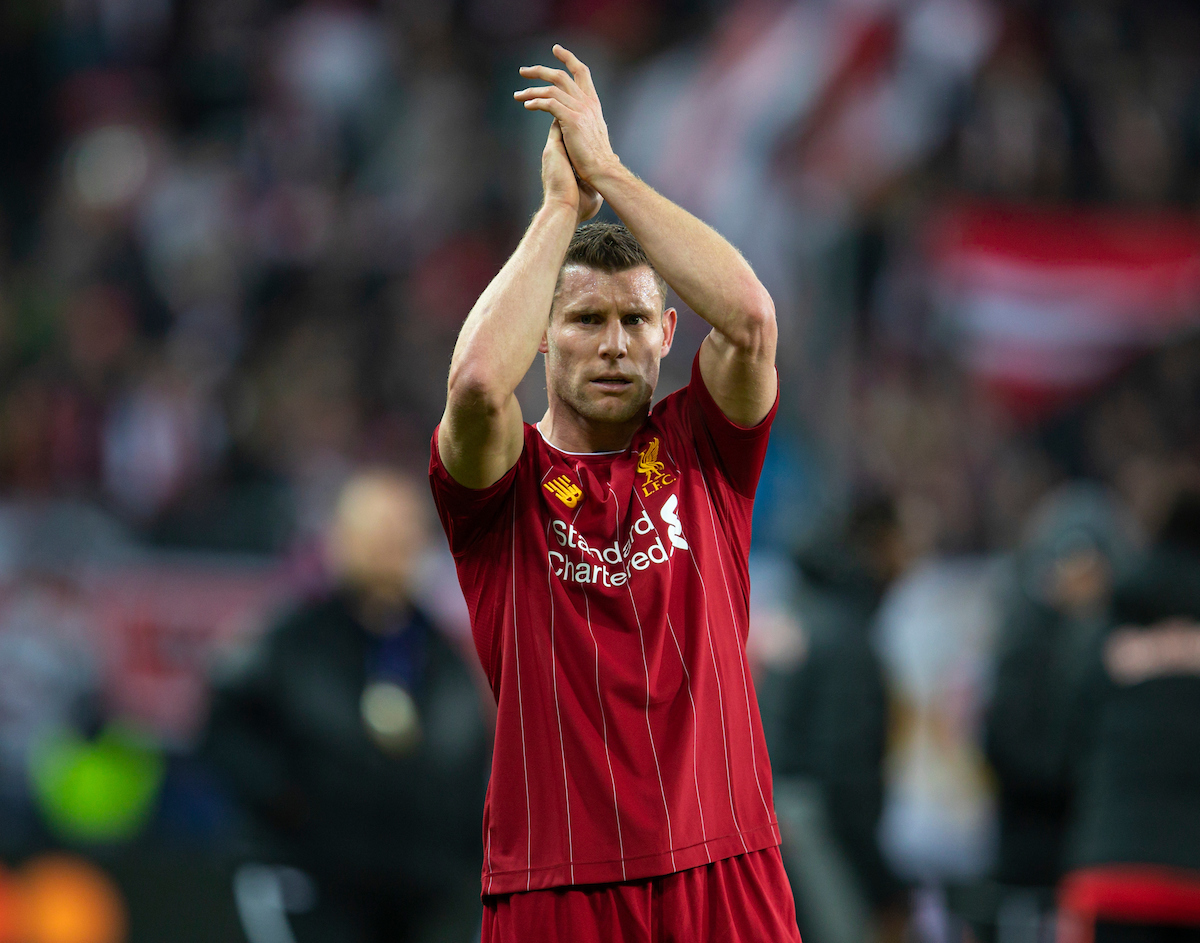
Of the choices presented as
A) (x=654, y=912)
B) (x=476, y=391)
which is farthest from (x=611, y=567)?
(x=654, y=912)

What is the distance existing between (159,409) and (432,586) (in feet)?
11.4

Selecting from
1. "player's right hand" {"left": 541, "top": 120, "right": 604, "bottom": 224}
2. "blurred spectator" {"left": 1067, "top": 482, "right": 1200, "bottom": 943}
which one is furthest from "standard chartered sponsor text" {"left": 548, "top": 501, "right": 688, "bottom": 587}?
"blurred spectator" {"left": 1067, "top": 482, "right": 1200, "bottom": 943}

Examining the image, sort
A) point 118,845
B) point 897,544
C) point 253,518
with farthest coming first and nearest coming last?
1. point 253,518
2. point 118,845
3. point 897,544

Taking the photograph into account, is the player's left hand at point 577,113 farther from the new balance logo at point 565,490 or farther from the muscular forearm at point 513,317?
the new balance logo at point 565,490

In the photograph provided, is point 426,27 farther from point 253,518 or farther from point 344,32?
point 253,518

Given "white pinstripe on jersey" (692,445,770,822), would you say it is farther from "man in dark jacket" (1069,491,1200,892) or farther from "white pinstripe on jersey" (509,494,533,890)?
"man in dark jacket" (1069,491,1200,892)

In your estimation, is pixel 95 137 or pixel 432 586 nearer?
pixel 432 586

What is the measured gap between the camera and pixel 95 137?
42.6 ft

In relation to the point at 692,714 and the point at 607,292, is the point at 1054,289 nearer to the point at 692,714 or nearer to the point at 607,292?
the point at 607,292

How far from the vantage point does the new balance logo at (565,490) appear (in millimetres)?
3064

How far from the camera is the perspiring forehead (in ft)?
10.1

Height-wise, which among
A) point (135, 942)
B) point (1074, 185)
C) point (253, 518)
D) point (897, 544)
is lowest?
point (135, 942)

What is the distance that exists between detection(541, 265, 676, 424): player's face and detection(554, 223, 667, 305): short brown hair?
14 millimetres

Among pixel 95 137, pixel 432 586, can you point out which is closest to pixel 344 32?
pixel 95 137
